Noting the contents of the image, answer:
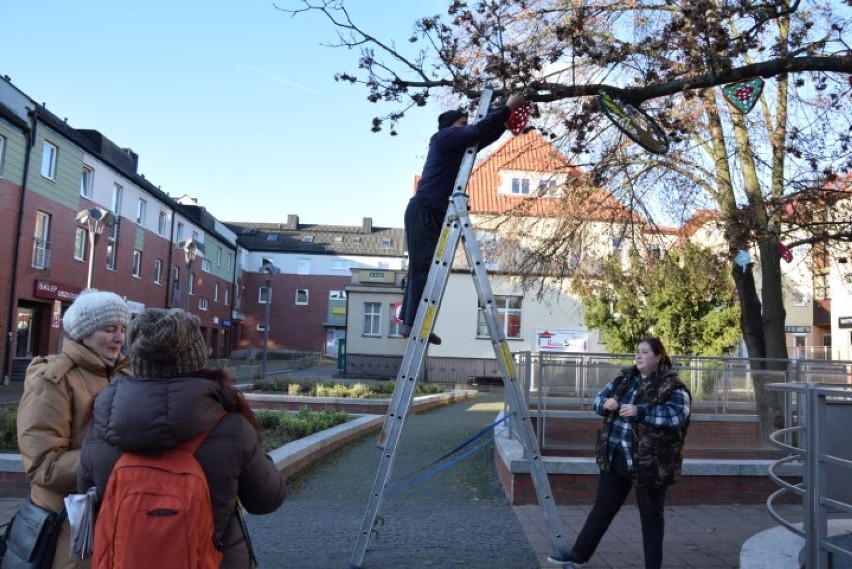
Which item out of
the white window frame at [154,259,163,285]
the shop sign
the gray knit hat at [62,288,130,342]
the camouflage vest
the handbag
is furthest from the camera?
the white window frame at [154,259,163,285]

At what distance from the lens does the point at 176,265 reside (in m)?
42.8

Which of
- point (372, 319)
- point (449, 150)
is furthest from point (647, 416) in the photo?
point (372, 319)

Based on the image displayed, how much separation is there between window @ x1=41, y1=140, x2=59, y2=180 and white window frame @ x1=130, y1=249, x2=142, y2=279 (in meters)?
9.53

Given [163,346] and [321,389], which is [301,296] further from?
[163,346]

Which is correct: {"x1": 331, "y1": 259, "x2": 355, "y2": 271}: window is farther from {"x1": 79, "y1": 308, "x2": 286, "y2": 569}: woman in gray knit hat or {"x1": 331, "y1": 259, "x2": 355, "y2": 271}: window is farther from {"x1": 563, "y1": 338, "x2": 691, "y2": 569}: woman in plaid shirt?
{"x1": 79, "y1": 308, "x2": 286, "y2": 569}: woman in gray knit hat

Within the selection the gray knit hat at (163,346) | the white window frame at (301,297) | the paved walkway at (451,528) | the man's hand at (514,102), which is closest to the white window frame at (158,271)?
the white window frame at (301,297)

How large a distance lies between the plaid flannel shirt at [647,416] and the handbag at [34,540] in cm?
351

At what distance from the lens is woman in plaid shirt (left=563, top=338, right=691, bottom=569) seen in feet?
15.7

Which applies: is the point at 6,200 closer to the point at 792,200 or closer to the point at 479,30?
the point at 479,30

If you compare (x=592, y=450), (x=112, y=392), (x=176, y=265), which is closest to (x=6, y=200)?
(x=176, y=265)

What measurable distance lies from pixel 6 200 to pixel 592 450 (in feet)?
76.1

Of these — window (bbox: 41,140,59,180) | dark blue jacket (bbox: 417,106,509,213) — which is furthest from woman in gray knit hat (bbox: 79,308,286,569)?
window (bbox: 41,140,59,180)

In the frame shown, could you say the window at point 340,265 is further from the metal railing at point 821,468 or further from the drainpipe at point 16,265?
the metal railing at point 821,468

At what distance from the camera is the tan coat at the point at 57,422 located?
288 cm
